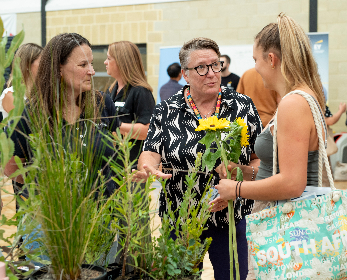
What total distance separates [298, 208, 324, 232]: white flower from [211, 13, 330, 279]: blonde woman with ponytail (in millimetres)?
61

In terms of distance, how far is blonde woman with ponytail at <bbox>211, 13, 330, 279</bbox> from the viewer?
1.21m

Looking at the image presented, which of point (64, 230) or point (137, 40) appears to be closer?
point (64, 230)

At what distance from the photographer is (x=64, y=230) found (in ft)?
2.80

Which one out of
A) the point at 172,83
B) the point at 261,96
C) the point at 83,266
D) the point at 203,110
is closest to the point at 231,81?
the point at 172,83

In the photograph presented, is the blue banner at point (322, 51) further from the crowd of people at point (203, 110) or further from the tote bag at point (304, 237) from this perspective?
the tote bag at point (304, 237)

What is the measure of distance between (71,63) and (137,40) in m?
7.76

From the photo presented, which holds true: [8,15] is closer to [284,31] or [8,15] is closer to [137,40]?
[137,40]

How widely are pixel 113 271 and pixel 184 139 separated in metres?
0.89

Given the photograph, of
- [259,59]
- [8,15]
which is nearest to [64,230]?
[259,59]

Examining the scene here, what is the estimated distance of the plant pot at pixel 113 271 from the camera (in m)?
1.00

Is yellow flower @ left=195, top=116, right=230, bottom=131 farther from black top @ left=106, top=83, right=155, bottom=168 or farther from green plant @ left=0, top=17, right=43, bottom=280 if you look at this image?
black top @ left=106, top=83, right=155, bottom=168

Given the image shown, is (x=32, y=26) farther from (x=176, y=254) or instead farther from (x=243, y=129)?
(x=176, y=254)

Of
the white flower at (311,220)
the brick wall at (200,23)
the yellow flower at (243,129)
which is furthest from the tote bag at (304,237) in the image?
the brick wall at (200,23)

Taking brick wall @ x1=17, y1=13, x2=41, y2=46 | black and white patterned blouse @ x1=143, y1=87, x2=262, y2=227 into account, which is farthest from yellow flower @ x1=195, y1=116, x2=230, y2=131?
brick wall @ x1=17, y1=13, x2=41, y2=46
